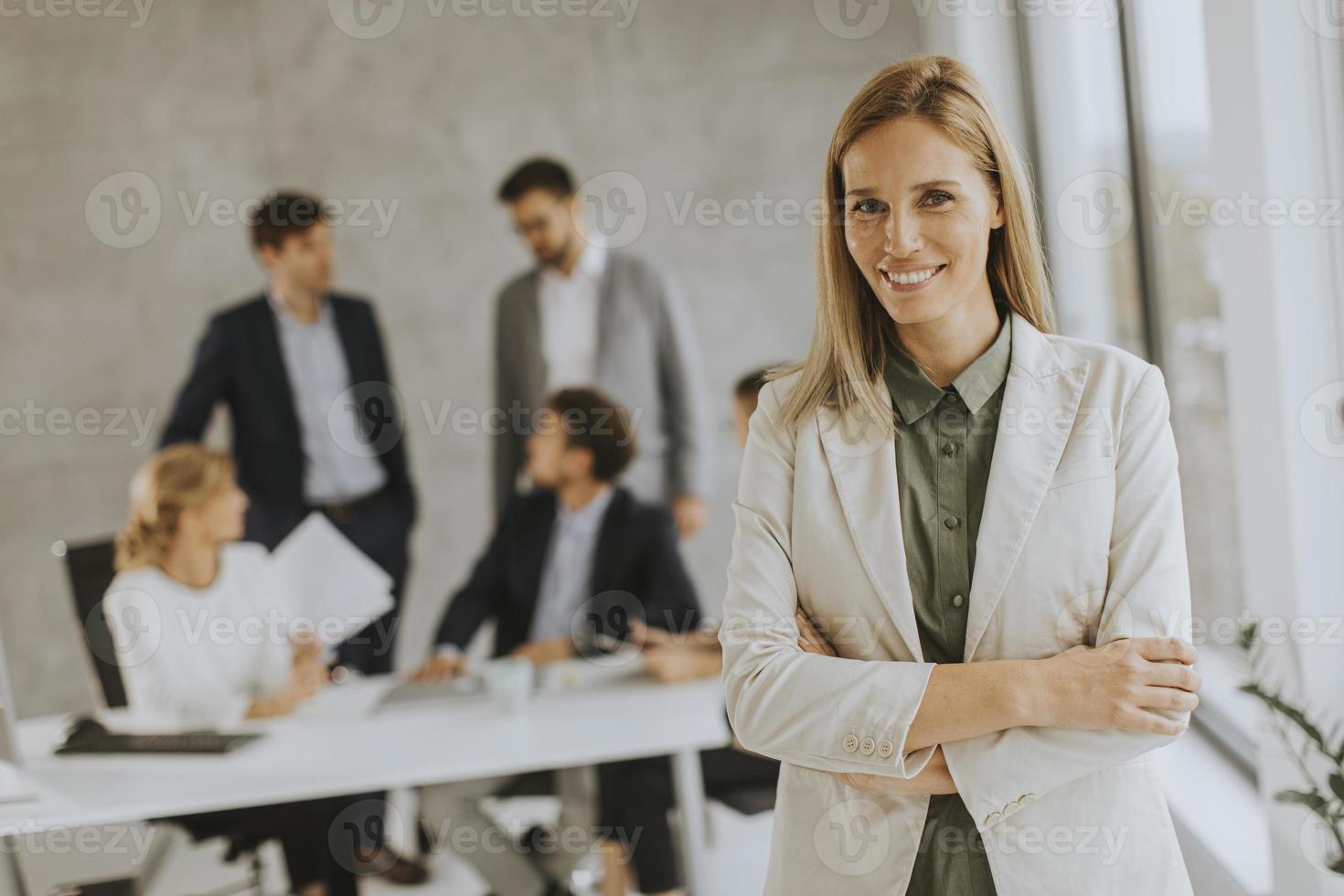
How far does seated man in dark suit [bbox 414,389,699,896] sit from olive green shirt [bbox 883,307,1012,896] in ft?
5.62

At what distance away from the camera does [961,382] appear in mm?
1272

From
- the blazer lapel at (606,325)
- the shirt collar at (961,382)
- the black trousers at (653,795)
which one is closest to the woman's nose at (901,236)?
the shirt collar at (961,382)

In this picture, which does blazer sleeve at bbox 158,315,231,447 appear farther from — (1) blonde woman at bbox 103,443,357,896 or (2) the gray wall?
(1) blonde woman at bbox 103,443,357,896

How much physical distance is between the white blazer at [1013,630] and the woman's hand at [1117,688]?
0.08 ft

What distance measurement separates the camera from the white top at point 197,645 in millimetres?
2896

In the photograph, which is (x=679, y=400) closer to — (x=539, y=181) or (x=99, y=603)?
(x=539, y=181)

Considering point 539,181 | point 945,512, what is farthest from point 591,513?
point 945,512

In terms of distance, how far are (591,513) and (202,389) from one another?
1.65m

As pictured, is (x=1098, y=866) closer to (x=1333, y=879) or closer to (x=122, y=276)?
(x=1333, y=879)

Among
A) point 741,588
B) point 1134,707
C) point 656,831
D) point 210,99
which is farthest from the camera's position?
point 210,99

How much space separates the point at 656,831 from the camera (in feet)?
9.14

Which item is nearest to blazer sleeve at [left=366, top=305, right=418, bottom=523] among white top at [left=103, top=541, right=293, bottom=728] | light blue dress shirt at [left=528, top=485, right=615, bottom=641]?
light blue dress shirt at [left=528, top=485, right=615, bottom=641]

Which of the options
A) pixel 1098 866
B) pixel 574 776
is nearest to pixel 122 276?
pixel 574 776

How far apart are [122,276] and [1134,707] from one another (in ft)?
14.3
